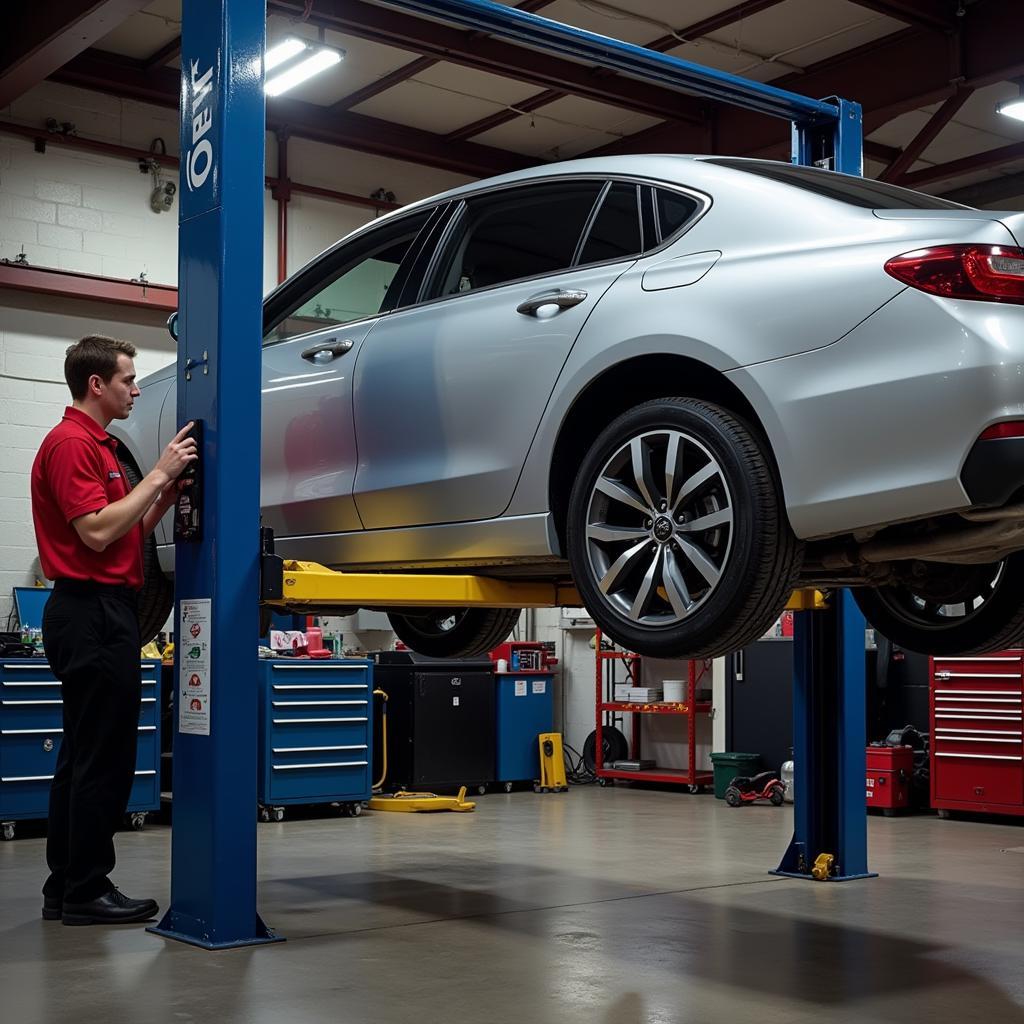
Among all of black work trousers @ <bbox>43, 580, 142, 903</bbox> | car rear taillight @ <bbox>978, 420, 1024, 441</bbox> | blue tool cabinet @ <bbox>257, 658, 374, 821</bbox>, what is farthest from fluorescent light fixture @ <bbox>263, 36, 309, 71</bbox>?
car rear taillight @ <bbox>978, 420, 1024, 441</bbox>

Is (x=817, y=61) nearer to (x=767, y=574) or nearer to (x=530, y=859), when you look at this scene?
(x=530, y=859)

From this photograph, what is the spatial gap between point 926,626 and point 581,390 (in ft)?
4.50

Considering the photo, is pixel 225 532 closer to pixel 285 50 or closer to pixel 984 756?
pixel 285 50

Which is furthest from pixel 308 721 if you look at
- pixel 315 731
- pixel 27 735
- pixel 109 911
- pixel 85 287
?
pixel 109 911

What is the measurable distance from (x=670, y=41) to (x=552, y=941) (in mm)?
6413

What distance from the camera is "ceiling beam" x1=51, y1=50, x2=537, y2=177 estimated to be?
9086mm

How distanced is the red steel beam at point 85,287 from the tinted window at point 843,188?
6.44 meters

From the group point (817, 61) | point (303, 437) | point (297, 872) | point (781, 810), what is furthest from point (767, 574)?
point (817, 61)

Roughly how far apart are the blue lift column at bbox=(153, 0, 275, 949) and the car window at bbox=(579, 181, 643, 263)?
102 centimetres

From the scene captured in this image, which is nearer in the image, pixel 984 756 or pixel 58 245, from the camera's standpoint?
pixel 984 756

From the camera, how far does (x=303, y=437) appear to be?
4203 millimetres

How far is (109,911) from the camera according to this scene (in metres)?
4.16

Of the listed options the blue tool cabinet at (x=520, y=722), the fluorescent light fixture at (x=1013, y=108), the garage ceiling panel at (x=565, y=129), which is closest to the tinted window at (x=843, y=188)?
the fluorescent light fixture at (x=1013, y=108)

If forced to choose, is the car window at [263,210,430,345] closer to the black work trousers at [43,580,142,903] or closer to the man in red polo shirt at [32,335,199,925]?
the man in red polo shirt at [32,335,199,925]
